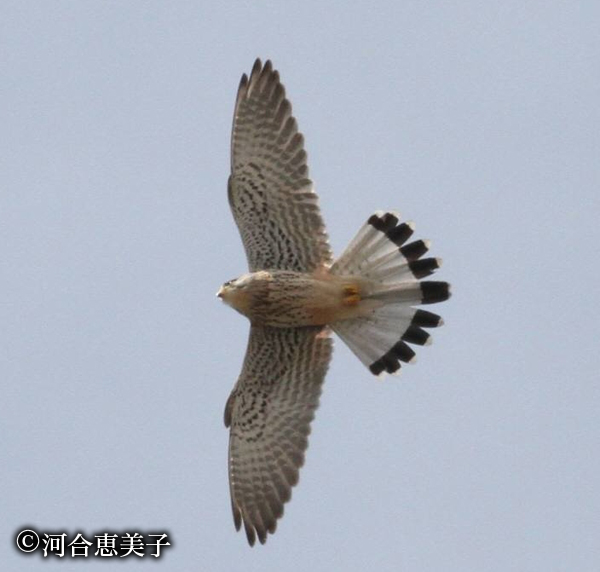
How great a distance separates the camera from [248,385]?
28.0 meters

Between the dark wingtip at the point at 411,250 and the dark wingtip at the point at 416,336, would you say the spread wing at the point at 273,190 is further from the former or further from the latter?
the dark wingtip at the point at 416,336

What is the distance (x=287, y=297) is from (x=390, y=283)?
35.7 inches

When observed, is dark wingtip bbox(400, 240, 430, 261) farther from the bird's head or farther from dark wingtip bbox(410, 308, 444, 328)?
the bird's head

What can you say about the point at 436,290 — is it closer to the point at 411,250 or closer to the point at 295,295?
the point at 411,250

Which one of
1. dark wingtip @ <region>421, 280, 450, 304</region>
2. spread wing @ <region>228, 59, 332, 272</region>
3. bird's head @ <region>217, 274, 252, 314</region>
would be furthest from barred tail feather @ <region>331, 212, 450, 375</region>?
bird's head @ <region>217, 274, 252, 314</region>

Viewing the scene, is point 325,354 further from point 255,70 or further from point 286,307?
point 255,70

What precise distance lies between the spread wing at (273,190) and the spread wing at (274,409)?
69 cm

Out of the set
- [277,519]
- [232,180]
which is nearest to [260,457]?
[277,519]

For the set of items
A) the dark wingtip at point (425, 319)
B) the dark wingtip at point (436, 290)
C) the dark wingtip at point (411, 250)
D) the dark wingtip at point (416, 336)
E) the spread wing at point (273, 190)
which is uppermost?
the spread wing at point (273, 190)

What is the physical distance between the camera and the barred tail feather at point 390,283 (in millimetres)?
27531

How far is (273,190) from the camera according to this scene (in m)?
27.6

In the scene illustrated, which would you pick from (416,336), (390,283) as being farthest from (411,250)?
(416,336)

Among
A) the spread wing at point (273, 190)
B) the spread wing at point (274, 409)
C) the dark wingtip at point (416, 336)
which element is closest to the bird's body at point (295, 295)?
the spread wing at point (273, 190)

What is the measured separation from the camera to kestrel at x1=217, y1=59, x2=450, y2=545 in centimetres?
2752
